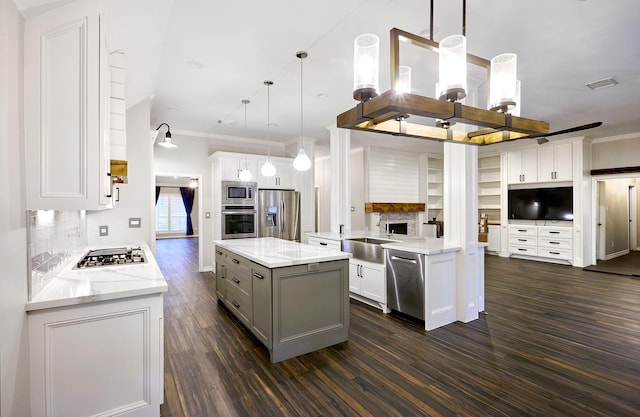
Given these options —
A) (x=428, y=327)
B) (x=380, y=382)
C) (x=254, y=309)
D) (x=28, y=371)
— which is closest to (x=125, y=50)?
(x=28, y=371)

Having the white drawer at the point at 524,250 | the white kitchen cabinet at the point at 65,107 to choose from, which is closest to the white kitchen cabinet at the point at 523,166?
the white drawer at the point at 524,250

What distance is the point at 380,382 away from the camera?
2225 millimetres

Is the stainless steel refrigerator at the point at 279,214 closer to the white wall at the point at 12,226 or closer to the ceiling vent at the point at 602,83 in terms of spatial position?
the white wall at the point at 12,226

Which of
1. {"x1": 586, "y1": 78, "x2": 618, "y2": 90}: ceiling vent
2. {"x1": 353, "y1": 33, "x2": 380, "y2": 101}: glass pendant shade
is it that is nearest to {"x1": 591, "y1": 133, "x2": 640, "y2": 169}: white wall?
{"x1": 586, "y1": 78, "x2": 618, "y2": 90}: ceiling vent

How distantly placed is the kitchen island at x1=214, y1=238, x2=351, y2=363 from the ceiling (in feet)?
6.48

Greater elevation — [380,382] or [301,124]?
[301,124]

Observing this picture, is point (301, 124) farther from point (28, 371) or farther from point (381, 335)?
point (28, 371)

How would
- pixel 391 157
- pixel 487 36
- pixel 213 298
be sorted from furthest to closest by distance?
1. pixel 391 157
2. pixel 213 298
3. pixel 487 36

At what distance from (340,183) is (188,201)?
9959mm

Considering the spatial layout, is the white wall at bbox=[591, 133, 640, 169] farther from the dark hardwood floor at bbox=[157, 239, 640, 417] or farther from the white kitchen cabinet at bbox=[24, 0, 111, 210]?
the white kitchen cabinet at bbox=[24, 0, 111, 210]

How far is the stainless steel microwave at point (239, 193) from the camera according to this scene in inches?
230

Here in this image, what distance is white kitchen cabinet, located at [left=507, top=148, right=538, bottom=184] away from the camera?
23.3ft

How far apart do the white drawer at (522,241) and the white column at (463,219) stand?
4719mm

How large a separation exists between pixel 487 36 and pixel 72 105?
309cm
